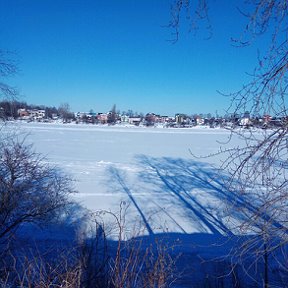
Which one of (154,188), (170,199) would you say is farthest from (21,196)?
(154,188)

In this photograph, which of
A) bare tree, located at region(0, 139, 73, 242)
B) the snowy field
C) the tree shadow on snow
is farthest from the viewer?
the snowy field

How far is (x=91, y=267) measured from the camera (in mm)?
3020

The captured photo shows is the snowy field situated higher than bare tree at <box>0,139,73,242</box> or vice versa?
bare tree at <box>0,139,73,242</box>

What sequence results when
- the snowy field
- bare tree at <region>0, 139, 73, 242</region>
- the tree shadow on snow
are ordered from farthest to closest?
the snowy field < bare tree at <region>0, 139, 73, 242</region> < the tree shadow on snow

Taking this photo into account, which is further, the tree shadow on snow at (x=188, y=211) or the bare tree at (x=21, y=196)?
the bare tree at (x=21, y=196)

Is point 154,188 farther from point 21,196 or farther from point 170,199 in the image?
point 21,196

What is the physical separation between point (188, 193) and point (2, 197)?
780cm

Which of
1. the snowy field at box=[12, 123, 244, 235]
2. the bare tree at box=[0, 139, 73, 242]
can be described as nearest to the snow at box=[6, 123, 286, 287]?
the snowy field at box=[12, 123, 244, 235]

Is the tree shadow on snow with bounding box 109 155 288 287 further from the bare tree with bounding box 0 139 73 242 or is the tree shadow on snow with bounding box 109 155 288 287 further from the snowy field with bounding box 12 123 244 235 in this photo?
the bare tree with bounding box 0 139 73 242

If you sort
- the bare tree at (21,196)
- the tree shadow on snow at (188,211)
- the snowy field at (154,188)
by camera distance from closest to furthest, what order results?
the tree shadow on snow at (188,211) → the bare tree at (21,196) → the snowy field at (154,188)

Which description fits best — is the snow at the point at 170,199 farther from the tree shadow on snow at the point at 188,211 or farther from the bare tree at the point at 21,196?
the bare tree at the point at 21,196

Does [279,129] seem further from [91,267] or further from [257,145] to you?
[91,267]

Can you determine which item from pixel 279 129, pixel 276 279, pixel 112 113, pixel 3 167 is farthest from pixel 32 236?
pixel 112 113

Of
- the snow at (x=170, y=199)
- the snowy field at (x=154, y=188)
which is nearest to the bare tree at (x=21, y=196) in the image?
the snow at (x=170, y=199)
